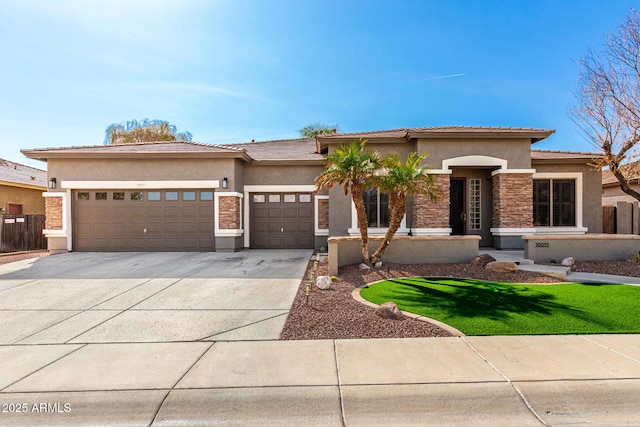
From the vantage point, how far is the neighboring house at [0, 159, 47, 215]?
17.8 m

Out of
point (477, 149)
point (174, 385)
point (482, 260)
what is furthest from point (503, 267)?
point (174, 385)

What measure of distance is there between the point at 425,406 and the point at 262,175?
42.7 feet

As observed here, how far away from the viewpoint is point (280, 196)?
1531 centimetres

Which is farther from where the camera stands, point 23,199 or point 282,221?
point 23,199

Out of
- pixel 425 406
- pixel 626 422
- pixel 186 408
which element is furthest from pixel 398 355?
pixel 186 408

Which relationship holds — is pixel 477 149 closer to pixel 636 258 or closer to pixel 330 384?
pixel 636 258

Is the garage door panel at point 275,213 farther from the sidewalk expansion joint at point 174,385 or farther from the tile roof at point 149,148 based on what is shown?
the sidewalk expansion joint at point 174,385

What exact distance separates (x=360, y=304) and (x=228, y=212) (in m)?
9.11

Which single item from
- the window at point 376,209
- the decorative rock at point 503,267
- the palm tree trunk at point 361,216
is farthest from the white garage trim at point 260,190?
the decorative rock at point 503,267

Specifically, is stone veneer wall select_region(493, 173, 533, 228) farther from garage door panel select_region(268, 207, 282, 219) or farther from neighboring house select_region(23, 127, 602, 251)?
garage door panel select_region(268, 207, 282, 219)

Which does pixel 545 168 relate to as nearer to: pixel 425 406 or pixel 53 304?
pixel 425 406

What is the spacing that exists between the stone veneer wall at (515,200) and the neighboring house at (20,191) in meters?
23.5

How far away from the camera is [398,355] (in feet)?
14.1

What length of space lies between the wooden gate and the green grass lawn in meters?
9.80
